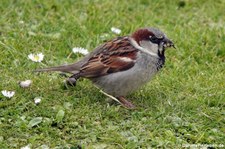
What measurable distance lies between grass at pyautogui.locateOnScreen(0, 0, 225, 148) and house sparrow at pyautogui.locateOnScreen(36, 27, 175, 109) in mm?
156

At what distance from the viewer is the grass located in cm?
434

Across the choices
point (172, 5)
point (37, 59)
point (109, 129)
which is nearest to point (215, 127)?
point (109, 129)

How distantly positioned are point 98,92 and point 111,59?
327mm

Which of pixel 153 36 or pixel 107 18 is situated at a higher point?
pixel 107 18

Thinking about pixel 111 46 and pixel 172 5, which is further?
pixel 172 5

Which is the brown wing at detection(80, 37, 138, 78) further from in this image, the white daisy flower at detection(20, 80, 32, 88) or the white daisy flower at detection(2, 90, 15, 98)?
the white daisy flower at detection(2, 90, 15, 98)

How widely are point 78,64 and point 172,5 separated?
219cm

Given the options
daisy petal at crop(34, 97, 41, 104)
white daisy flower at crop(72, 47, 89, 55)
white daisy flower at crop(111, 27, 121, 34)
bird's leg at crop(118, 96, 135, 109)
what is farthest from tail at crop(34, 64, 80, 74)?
white daisy flower at crop(111, 27, 121, 34)

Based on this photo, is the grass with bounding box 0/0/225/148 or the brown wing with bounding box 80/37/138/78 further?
the brown wing with bounding box 80/37/138/78

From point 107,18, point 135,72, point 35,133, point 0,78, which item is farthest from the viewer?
point 107,18

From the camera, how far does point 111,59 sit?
4.77 metres

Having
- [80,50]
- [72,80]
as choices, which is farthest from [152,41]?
[80,50]

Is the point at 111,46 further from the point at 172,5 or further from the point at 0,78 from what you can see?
the point at 172,5

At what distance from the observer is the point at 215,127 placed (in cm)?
453
